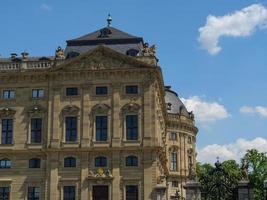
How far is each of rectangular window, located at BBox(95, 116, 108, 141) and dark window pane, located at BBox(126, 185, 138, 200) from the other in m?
6.16

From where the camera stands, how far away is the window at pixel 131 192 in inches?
2532

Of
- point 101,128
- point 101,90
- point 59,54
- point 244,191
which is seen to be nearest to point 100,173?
point 101,128

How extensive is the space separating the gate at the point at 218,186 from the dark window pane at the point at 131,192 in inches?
417

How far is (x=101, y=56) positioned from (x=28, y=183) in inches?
656

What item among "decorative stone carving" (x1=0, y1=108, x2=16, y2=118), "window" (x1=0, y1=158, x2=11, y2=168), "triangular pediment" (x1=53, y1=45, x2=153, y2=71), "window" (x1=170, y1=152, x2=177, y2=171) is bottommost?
"window" (x1=0, y1=158, x2=11, y2=168)

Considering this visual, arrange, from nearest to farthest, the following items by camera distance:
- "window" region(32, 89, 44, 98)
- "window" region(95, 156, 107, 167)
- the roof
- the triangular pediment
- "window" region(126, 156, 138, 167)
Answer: "window" region(126, 156, 138, 167) → "window" region(95, 156, 107, 167) → the triangular pediment → "window" region(32, 89, 44, 98) → the roof

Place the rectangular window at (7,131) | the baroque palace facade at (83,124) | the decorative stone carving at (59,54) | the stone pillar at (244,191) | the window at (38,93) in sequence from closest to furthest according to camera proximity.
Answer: the stone pillar at (244,191) < the baroque palace facade at (83,124) < the rectangular window at (7,131) < the decorative stone carving at (59,54) < the window at (38,93)

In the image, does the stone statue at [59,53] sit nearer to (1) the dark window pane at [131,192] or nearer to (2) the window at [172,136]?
(1) the dark window pane at [131,192]

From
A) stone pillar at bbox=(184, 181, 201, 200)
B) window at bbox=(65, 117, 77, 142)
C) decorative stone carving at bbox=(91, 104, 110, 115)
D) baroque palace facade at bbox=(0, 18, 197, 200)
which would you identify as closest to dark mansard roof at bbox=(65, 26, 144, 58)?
baroque palace facade at bbox=(0, 18, 197, 200)

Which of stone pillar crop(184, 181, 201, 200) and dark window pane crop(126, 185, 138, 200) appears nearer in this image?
stone pillar crop(184, 181, 201, 200)

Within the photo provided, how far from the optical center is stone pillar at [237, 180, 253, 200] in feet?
175

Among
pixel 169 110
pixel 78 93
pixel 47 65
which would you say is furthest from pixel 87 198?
pixel 169 110

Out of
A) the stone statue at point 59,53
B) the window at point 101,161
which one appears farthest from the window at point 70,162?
the stone statue at point 59,53

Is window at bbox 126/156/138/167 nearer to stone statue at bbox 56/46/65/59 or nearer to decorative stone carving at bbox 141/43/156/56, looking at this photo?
decorative stone carving at bbox 141/43/156/56
